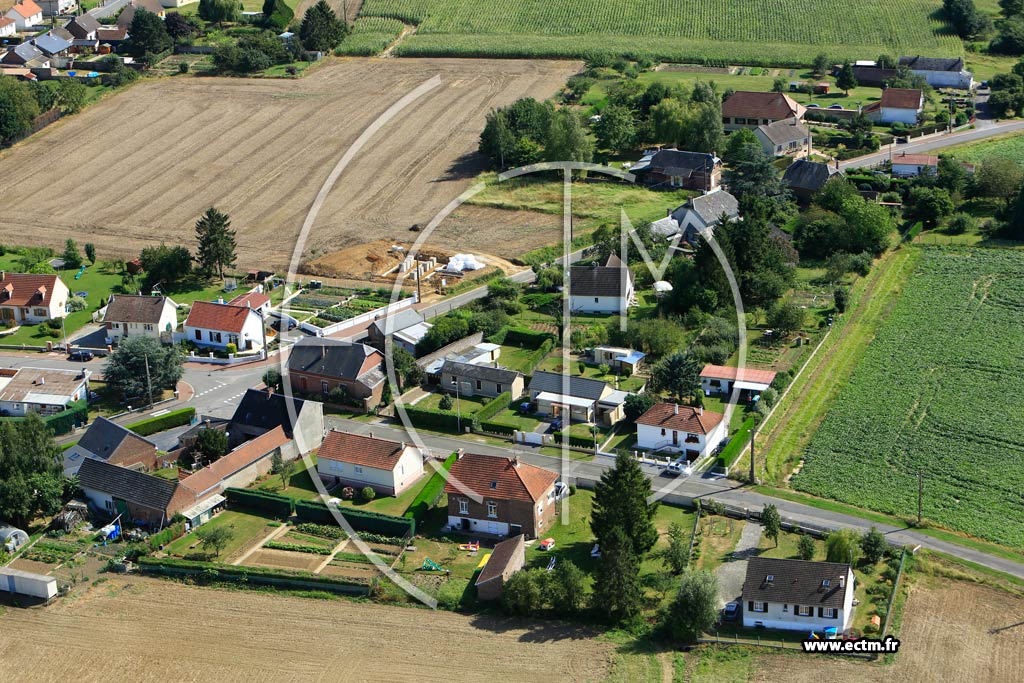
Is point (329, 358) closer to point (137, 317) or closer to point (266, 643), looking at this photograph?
point (137, 317)

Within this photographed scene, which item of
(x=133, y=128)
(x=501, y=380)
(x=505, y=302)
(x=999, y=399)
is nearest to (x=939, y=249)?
(x=999, y=399)

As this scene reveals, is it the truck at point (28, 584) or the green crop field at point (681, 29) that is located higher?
the green crop field at point (681, 29)

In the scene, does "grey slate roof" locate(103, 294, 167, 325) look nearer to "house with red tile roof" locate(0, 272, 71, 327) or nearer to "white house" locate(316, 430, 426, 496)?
"house with red tile roof" locate(0, 272, 71, 327)

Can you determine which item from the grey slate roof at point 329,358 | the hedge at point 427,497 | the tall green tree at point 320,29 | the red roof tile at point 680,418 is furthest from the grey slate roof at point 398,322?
the tall green tree at point 320,29

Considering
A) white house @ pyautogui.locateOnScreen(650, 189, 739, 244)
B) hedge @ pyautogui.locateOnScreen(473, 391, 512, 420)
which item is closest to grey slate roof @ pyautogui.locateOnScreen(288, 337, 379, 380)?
hedge @ pyautogui.locateOnScreen(473, 391, 512, 420)

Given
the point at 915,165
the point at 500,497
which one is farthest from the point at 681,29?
the point at 500,497

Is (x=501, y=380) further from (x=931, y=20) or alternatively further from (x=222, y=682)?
(x=931, y=20)

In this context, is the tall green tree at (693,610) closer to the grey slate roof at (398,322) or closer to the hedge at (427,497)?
the hedge at (427,497)
